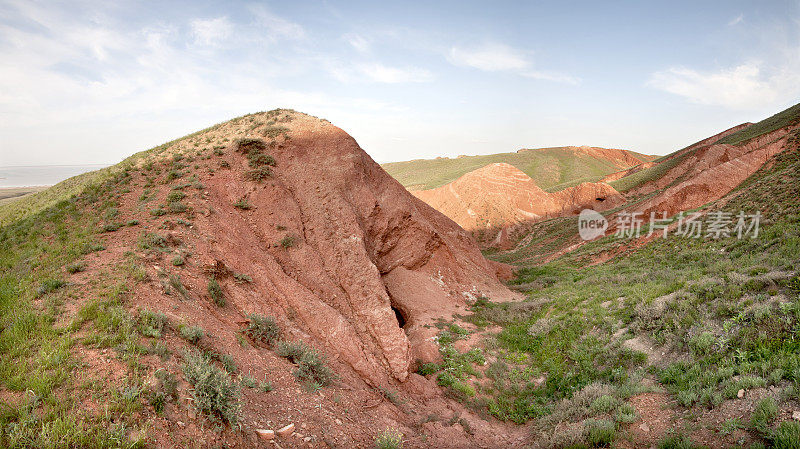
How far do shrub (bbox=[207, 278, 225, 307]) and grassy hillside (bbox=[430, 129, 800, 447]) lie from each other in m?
6.80

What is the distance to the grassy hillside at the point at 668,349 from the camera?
5.59 meters

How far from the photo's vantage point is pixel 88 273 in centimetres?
666

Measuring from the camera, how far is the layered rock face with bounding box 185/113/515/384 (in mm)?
9227

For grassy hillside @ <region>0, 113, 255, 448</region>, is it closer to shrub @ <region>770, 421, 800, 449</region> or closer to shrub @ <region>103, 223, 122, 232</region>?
shrub @ <region>103, 223, 122, 232</region>

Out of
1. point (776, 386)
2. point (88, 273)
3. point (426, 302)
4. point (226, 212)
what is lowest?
point (426, 302)

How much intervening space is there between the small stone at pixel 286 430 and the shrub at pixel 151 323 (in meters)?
2.55

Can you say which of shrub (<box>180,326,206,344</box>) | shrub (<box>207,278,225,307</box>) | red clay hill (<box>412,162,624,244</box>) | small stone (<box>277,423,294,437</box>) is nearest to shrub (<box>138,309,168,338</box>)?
shrub (<box>180,326,206,344</box>)

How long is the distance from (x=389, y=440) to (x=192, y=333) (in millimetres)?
4235

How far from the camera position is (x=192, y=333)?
5785 mm

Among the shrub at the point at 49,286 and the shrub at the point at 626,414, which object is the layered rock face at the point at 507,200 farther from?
the shrub at the point at 49,286

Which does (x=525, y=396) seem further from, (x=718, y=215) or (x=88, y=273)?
(x=718, y=215)

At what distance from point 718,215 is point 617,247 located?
604 cm

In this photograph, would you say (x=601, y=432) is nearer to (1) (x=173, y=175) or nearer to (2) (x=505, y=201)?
(1) (x=173, y=175)

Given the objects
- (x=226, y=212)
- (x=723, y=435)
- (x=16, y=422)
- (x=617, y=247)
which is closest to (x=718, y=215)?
(x=617, y=247)
